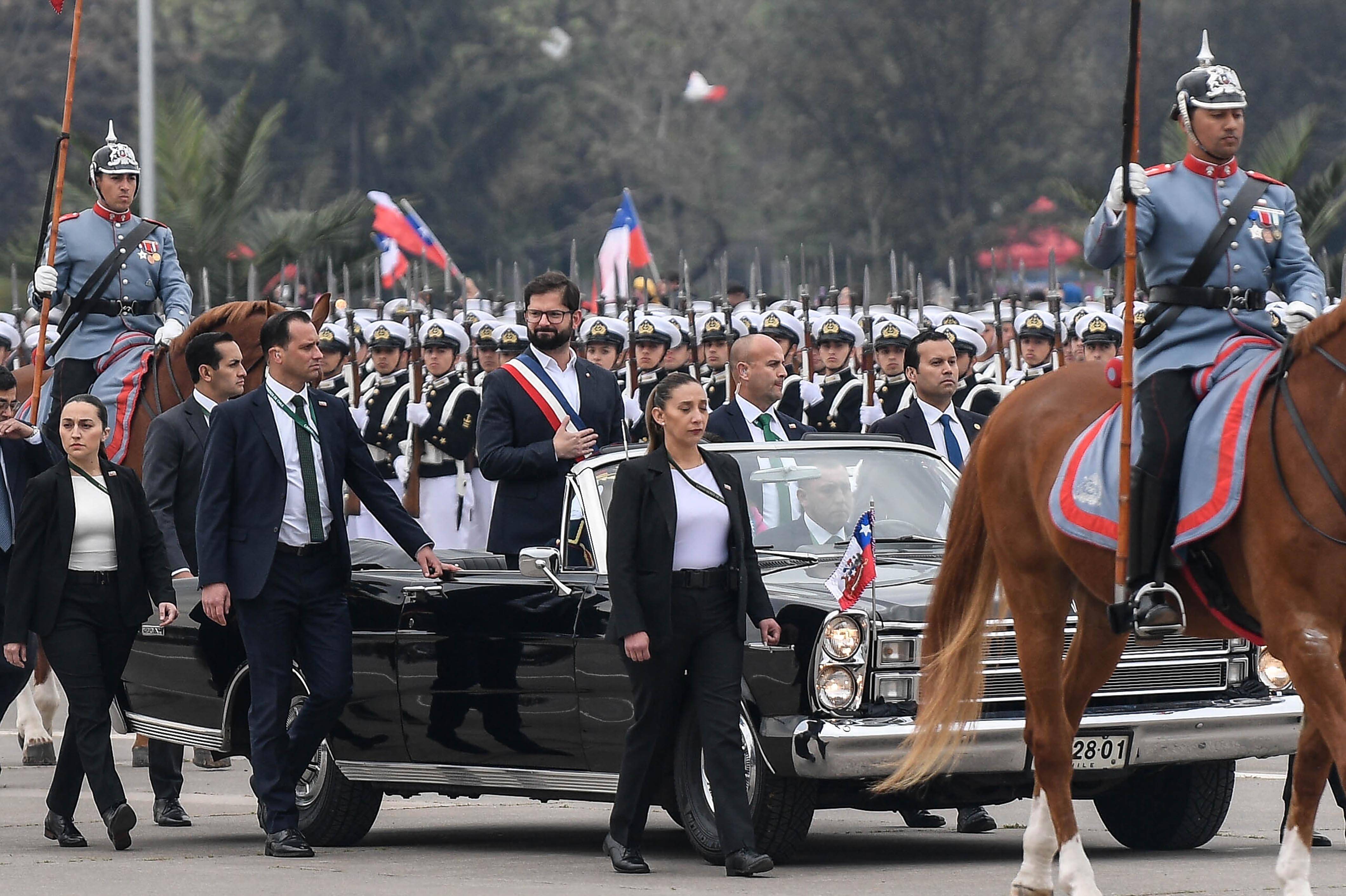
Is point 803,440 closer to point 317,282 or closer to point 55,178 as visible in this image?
point 55,178

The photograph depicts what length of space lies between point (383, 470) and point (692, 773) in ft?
32.8

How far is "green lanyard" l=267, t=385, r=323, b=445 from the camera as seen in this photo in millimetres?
10711

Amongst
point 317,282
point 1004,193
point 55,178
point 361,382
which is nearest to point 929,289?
point 1004,193

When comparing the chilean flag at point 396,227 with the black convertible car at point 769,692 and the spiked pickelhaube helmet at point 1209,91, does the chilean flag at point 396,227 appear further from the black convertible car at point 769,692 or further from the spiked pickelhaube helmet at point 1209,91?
the spiked pickelhaube helmet at point 1209,91

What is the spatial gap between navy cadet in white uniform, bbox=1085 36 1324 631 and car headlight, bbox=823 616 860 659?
1374 mm

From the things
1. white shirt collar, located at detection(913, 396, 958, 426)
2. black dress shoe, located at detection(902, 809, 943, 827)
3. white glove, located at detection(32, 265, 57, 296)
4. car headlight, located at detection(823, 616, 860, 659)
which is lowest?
black dress shoe, located at detection(902, 809, 943, 827)

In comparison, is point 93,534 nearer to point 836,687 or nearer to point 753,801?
point 753,801

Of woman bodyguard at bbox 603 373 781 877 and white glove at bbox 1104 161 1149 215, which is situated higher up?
white glove at bbox 1104 161 1149 215

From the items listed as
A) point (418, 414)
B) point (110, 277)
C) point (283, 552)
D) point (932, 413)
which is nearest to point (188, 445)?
point (283, 552)

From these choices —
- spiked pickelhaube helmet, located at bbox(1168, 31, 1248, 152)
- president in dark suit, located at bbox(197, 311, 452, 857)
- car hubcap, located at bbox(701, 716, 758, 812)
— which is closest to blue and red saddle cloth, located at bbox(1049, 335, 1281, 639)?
spiked pickelhaube helmet, located at bbox(1168, 31, 1248, 152)

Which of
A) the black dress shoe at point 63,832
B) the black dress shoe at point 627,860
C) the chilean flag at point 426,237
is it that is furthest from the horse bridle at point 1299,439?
the chilean flag at point 426,237

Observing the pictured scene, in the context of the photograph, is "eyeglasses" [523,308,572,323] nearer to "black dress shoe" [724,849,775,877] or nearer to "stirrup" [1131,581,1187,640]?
"black dress shoe" [724,849,775,877]

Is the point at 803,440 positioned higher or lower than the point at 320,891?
higher

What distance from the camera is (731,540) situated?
32.2ft
